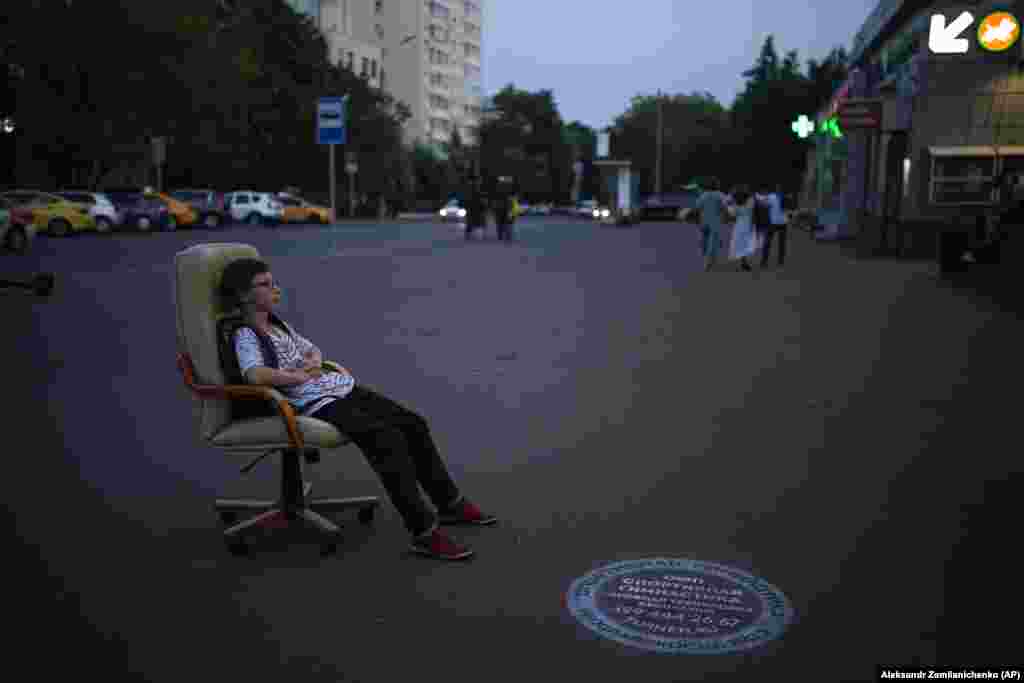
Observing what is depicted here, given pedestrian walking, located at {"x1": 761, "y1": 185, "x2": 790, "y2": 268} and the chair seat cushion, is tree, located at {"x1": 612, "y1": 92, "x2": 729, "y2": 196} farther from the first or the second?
the chair seat cushion

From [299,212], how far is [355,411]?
47.4 m

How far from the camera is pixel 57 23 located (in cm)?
3847

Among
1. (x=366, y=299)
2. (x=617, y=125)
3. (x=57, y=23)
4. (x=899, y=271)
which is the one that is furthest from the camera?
(x=617, y=125)

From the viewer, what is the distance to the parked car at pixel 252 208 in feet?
155

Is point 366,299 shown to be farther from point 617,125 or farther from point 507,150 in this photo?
point 617,125

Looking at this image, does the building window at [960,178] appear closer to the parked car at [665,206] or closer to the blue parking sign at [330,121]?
the parked car at [665,206]

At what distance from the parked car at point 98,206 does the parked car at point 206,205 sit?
6.64 m

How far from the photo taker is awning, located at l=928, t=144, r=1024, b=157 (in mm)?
21281

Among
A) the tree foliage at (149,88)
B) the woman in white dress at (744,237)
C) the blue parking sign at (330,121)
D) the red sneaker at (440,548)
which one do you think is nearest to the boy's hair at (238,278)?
the red sneaker at (440,548)

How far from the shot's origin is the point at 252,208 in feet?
156

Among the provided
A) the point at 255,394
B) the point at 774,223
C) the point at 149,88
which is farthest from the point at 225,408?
the point at 149,88

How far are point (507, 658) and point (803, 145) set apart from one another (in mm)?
58167

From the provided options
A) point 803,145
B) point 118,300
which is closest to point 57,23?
point 118,300

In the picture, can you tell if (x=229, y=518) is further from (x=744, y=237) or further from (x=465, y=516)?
(x=744, y=237)
